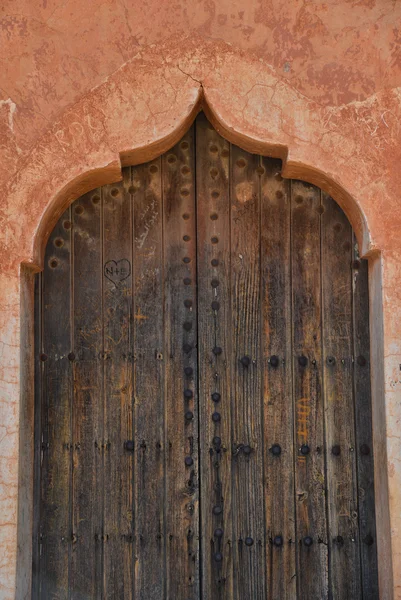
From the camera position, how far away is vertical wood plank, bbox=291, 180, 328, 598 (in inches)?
110

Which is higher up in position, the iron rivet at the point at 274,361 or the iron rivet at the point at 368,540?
the iron rivet at the point at 274,361

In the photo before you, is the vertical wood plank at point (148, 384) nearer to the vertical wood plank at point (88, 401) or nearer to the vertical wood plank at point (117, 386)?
the vertical wood plank at point (117, 386)

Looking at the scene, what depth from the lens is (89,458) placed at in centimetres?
283

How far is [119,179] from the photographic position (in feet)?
9.41

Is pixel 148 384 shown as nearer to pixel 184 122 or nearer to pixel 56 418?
pixel 56 418

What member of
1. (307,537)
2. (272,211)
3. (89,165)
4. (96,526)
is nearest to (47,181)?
(89,165)

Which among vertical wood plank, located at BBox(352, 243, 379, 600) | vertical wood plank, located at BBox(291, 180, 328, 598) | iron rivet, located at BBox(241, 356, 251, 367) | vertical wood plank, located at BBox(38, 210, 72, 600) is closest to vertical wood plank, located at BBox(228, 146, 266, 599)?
iron rivet, located at BBox(241, 356, 251, 367)

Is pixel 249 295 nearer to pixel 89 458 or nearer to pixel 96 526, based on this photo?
pixel 89 458

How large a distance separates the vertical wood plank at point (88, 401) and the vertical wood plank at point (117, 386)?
0.02 meters

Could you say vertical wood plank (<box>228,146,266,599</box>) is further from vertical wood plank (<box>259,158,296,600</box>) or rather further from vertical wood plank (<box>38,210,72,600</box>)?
vertical wood plank (<box>38,210,72,600</box>)

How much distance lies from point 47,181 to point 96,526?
1.29 meters

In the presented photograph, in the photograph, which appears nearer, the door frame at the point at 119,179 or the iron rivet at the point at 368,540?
the door frame at the point at 119,179

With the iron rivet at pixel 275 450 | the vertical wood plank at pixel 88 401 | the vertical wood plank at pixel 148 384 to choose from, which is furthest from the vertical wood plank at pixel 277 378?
the vertical wood plank at pixel 88 401

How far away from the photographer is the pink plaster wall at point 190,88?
269cm
